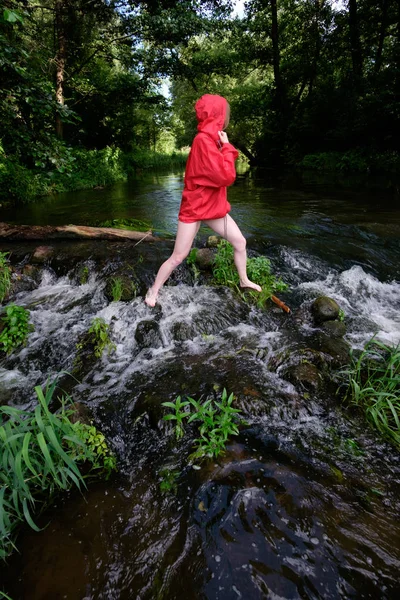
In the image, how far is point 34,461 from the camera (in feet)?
5.81

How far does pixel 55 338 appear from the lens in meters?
3.79

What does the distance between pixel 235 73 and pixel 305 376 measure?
25.7 metres

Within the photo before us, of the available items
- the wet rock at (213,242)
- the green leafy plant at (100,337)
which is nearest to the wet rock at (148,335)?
the green leafy plant at (100,337)

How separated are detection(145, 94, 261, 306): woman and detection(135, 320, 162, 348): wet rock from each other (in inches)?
29.7

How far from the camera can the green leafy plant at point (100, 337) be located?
11.7 ft

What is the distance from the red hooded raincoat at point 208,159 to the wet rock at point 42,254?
3.52 meters

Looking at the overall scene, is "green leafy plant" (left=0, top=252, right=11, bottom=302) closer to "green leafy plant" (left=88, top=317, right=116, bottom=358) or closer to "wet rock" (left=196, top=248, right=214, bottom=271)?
"green leafy plant" (left=88, top=317, right=116, bottom=358)

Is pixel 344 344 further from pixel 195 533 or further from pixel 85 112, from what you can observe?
pixel 85 112

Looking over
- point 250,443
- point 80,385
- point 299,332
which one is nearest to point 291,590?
point 250,443

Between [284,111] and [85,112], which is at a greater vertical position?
[284,111]

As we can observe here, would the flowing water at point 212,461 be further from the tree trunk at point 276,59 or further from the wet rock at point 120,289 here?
the tree trunk at point 276,59

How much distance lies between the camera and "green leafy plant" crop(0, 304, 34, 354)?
3.60 metres

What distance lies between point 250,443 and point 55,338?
2779 millimetres

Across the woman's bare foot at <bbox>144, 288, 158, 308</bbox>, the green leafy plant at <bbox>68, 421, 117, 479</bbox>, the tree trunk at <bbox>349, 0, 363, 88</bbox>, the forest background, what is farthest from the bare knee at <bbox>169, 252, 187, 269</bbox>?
the tree trunk at <bbox>349, 0, 363, 88</bbox>
